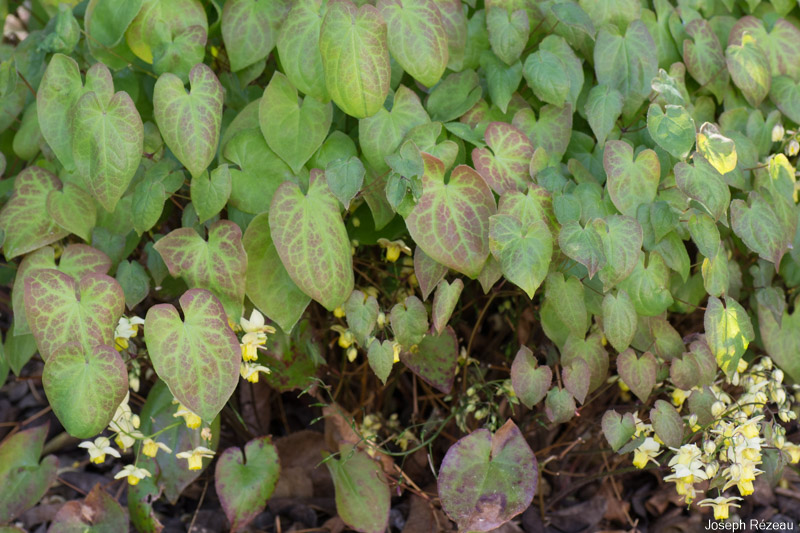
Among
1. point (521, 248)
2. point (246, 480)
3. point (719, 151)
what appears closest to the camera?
point (521, 248)

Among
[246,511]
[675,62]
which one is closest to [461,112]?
[675,62]

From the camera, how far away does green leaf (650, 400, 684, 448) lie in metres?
1.25

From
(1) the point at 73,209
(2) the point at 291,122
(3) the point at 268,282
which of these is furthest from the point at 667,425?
(1) the point at 73,209

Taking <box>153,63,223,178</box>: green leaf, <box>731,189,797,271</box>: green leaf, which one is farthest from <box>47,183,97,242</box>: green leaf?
<box>731,189,797,271</box>: green leaf

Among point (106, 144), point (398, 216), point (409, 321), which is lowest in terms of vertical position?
point (409, 321)

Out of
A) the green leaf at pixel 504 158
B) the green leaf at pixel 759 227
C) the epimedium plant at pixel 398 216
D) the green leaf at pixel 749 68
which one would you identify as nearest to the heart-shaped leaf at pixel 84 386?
the epimedium plant at pixel 398 216

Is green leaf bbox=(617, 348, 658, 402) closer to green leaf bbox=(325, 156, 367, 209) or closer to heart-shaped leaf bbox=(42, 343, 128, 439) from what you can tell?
green leaf bbox=(325, 156, 367, 209)

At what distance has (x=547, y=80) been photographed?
4.24 ft

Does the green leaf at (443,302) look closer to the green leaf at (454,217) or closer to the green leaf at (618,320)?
the green leaf at (454,217)

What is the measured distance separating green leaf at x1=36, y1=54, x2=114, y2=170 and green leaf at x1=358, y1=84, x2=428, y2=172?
44cm

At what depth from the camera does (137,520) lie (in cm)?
150

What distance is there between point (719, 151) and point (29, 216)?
1.14 metres

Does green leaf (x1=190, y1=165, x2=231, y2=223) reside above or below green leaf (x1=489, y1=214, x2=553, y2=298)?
above

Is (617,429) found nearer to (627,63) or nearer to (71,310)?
(627,63)
